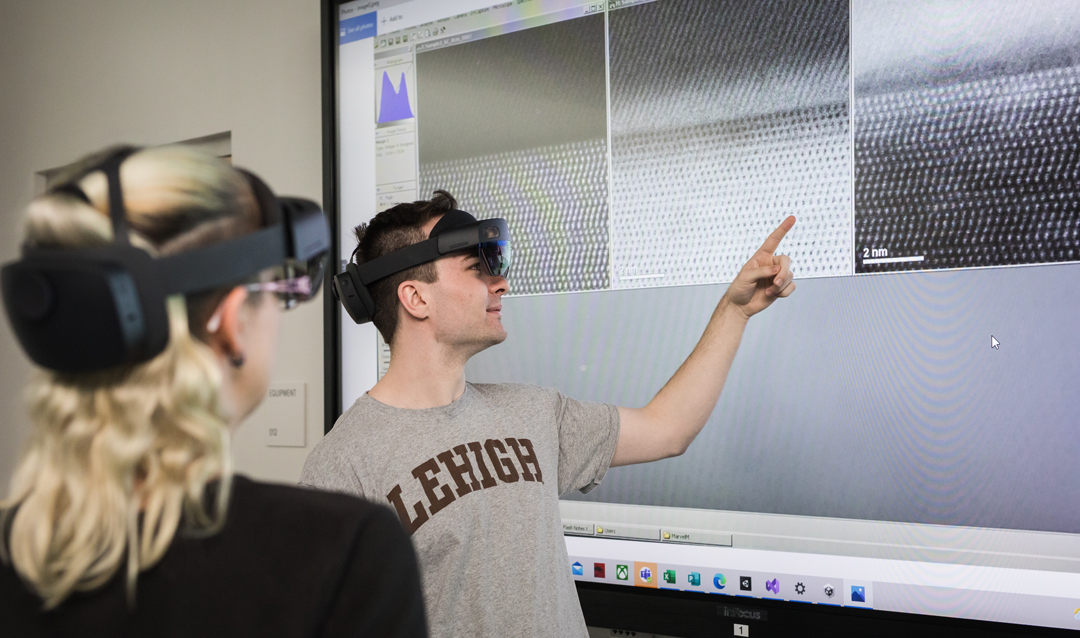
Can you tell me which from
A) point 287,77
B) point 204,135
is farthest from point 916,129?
point 204,135

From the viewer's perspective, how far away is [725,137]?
1550mm

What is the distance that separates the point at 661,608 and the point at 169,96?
2.11 metres

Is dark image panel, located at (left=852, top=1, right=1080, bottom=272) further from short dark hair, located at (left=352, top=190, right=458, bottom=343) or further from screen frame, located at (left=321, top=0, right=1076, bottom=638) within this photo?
short dark hair, located at (left=352, top=190, right=458, bottom=343)

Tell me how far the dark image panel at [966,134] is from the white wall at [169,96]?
143 cm

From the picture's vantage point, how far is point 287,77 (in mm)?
2131

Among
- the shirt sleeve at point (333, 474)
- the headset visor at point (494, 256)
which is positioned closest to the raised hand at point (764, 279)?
the headset visor at point (494, 256)

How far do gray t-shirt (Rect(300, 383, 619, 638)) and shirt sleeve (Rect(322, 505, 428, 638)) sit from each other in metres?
0.63

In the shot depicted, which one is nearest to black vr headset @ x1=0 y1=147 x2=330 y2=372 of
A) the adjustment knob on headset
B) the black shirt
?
the adjustment knob on headset

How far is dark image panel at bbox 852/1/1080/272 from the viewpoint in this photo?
127 cm

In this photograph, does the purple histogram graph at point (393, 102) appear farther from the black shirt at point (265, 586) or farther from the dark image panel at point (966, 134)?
the black shirt at point (265, 586)

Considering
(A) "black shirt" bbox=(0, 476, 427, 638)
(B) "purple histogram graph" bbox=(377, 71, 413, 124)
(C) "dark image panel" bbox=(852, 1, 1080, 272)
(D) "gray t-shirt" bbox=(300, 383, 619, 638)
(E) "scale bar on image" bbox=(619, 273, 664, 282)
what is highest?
(B) "purple histogram graph" bbox=(377, 71, 413, 124)

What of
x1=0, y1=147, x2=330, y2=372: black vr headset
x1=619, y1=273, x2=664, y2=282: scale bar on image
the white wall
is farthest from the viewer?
the white wall

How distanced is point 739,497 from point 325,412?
109cm

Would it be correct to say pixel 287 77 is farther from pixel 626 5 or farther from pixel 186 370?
pixel 186 370
